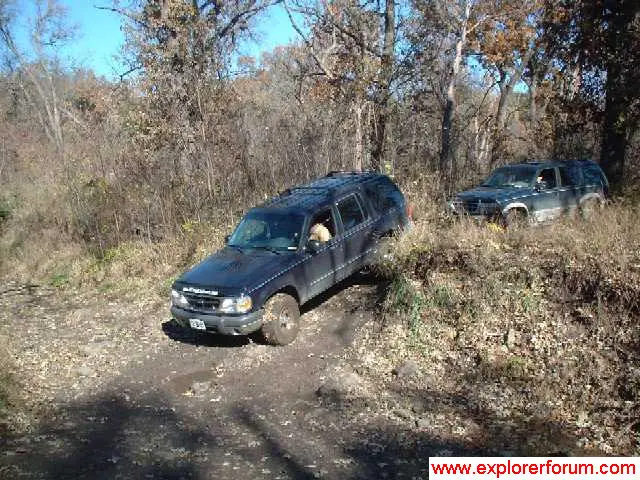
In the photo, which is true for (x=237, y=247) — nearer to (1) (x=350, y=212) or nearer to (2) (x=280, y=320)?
(2) (x=280, y=320)

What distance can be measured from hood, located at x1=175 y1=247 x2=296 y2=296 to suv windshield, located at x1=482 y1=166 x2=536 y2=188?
666 centimetres

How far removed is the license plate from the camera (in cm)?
793

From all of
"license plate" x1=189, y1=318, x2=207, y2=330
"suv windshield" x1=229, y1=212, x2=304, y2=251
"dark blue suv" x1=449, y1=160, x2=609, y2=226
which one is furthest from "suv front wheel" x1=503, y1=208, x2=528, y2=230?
"license plate" x1=189, y1=318, x2=207, y2=330

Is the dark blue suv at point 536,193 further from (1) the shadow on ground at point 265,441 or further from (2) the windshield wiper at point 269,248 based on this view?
(1) the shadow on ground at point 265,441

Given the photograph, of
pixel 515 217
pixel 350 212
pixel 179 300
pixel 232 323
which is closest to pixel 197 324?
pixel 179 300

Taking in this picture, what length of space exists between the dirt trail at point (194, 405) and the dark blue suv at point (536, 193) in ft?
11.6

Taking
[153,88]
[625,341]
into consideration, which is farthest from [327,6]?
[625,341]

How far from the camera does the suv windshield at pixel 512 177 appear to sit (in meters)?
12.6

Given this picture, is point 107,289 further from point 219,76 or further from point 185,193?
point 219,76

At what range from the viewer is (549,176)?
41.6 feet

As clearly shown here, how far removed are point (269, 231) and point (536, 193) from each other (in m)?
6.66

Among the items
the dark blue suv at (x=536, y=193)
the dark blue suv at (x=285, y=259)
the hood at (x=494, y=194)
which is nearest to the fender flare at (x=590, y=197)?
the dark blue suv at (x=536, y=193)

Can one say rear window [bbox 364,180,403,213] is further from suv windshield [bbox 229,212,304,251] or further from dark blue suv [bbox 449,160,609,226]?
suv windshield [bbox 229,212,304,251]

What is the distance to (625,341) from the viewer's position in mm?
6562
